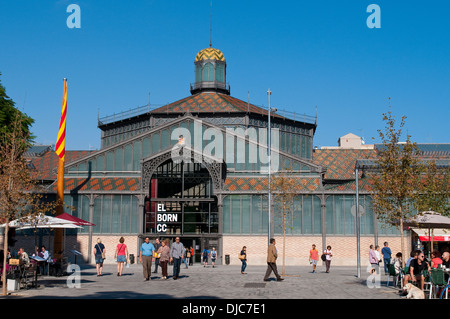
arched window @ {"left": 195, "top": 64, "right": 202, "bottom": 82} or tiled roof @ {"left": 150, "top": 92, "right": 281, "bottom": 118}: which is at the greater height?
arched window @ {"left": 195, "top": 64, "right": 202, "bottom": 82}

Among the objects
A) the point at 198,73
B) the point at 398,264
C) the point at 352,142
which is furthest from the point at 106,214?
the point at 352,142

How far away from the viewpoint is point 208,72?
64.1m

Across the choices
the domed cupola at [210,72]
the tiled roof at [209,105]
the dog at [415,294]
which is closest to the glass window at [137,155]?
the tiled roof at [209,105]

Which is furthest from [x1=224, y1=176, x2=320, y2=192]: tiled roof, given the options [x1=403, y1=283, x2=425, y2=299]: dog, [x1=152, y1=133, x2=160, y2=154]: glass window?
[x1=403, y1=283, x2=425, y2=299]: dog

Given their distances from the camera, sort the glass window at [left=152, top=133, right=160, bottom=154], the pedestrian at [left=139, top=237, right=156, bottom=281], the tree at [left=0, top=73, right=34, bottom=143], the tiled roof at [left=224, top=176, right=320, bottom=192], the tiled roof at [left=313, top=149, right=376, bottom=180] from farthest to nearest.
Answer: the tiled roof at [left=313, top=149, right=376, bottom=180] → the glass window at [left=152, top=133, right=160, bottom=154] → the tiled roof at [left=224, top=176, right=320, bottom=192] → the tree at [left=0, top=73, right=34, bottom=143] → the pedestrian at [left=139, top=237, right=156, bottom=281]

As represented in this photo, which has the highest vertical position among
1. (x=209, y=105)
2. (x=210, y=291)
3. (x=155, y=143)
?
(x=209, y=105)

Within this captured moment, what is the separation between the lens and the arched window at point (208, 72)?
209 ft

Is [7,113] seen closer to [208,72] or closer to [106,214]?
[106,214]

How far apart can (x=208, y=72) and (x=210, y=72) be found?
246 millimetres

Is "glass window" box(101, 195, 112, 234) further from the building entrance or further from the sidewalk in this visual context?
the sidewalk

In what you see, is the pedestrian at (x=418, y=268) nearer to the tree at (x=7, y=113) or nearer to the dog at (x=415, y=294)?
the dog at (x=415, y=294)

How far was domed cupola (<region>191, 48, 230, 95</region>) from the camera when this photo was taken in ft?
207
